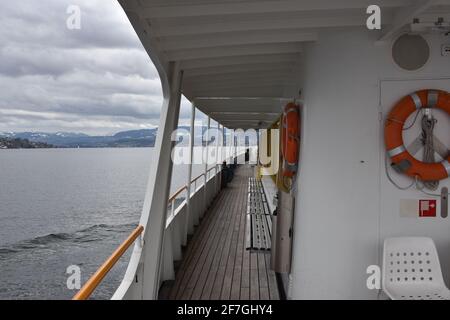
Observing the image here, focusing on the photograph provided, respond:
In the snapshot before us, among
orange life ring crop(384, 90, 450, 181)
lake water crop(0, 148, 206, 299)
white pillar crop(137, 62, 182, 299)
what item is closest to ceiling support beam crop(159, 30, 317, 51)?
white pillar crop(137, 62, 182, 299)

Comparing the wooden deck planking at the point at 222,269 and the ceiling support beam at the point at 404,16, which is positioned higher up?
the ceiling support beam at the point at 404,16

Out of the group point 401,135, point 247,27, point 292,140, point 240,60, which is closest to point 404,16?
point 401,135

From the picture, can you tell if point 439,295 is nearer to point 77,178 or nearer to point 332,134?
point 332,134

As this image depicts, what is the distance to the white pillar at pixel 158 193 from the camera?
8.63ft

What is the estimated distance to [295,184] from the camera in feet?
9.56

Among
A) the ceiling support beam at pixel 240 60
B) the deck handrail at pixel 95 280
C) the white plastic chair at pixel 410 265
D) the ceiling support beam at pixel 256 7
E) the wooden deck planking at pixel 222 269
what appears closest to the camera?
the deck handrail at pixel 95 280

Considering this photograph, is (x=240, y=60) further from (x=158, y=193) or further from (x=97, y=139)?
(x=97, y=139)

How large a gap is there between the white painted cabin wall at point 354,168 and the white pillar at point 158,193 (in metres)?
1.11

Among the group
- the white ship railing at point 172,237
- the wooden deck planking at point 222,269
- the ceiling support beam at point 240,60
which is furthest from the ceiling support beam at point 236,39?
the wooden deck planking at point 222,269

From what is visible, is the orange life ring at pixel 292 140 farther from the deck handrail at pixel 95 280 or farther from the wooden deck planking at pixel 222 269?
the deck handrail at pixel 95 280

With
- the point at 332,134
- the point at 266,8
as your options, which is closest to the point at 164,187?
the point at 332,134

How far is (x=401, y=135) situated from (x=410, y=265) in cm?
78
